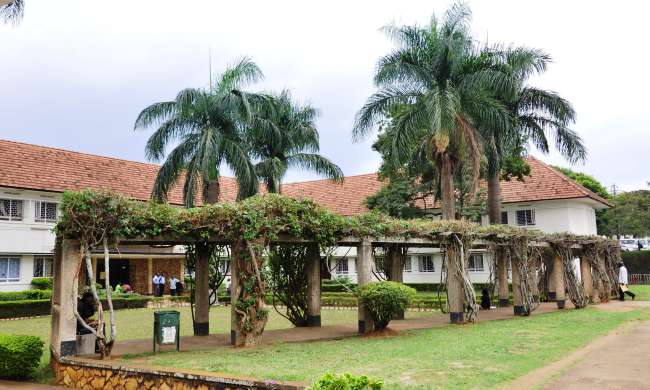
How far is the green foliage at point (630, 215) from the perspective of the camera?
45.2 metres

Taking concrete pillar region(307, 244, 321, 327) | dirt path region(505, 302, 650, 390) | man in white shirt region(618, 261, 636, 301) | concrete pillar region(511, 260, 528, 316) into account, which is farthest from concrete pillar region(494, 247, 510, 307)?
dirt path region(505, 302, 650, 390)

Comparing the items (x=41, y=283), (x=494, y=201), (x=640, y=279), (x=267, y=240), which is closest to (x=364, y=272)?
(x=267, y=240)

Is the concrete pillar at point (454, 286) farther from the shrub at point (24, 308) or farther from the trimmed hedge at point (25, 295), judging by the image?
the trimmed hedge at point (25, 295)

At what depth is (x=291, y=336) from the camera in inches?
573

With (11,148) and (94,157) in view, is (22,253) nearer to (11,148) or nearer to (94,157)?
(11,148)

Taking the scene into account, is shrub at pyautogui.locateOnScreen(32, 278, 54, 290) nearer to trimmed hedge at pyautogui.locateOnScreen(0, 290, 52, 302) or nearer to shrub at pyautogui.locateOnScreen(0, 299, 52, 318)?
trimmed hedge at pyautogui.locateOnScreen(0, 290, 52, 302)

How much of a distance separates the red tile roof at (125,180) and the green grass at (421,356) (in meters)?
11.7

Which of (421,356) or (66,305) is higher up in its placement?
(66,305)

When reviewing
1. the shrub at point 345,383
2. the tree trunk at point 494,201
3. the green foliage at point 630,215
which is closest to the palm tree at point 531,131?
the tree trunk at point 494,201

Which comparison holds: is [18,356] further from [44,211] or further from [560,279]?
[44,211]

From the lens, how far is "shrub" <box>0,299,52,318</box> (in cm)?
2319

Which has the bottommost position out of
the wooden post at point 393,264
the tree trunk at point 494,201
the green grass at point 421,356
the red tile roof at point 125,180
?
the green grass at point 421,356

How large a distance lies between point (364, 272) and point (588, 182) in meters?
43.0

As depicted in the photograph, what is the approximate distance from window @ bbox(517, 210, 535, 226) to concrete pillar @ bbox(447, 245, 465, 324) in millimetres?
21285
